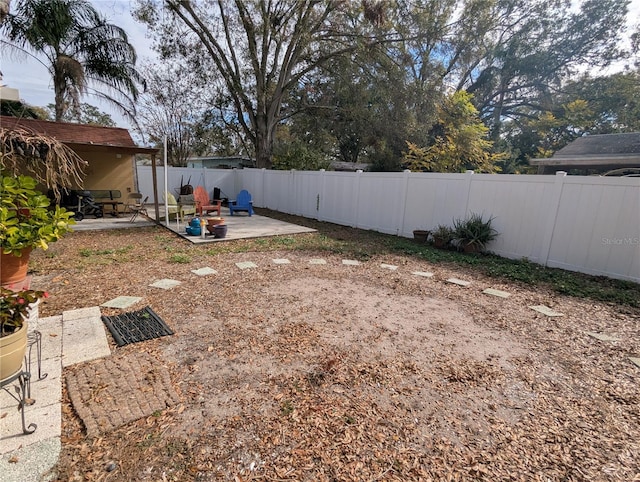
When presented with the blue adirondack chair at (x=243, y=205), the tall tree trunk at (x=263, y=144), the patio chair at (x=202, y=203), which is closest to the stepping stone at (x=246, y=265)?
the patio chair at (x=202, y=203)

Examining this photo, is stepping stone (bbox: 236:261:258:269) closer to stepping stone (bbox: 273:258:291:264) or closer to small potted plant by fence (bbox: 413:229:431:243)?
stepping stone (bbox: 273:258:291:264)

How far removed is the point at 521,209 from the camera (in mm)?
6000

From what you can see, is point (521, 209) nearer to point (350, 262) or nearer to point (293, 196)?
point (350, 262)

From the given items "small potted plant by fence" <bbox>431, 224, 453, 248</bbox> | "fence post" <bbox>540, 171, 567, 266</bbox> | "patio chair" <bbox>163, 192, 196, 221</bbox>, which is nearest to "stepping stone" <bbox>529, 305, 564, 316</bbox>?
"fence post" <bbox>540, 171, 567, 266</bbox>

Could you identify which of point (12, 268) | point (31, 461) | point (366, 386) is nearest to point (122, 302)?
point (12, 268)

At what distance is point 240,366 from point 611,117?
84.1 feet

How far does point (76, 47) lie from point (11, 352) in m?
13.2

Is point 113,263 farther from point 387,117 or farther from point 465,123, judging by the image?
point 465,123

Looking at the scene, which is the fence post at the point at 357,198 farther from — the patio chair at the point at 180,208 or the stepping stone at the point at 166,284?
the stepping stone at the point at 166,284

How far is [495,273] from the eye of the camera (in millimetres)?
5309

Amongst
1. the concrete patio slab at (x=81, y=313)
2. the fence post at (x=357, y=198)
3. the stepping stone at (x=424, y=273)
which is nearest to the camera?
the concrete patio slab at (x=81, y=313)

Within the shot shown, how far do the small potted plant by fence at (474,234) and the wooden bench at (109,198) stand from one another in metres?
10.1

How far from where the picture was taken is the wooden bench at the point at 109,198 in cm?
1007

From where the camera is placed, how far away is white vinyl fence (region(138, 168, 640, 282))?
4.92 meters
